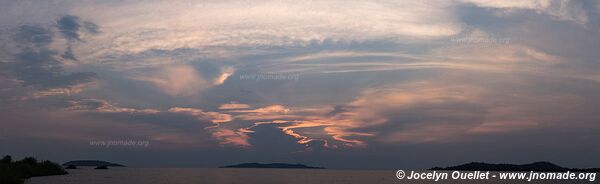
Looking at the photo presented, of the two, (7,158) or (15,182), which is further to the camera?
(7,158)

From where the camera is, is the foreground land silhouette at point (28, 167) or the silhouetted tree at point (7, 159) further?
the silhouetted tree at point (7, 159)

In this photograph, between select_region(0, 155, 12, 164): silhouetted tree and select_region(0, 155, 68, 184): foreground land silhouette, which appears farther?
select_region(0, 155, 12, 164): silhouetted tree

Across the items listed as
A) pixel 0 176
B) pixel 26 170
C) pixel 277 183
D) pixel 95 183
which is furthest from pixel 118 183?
pixel 0 176

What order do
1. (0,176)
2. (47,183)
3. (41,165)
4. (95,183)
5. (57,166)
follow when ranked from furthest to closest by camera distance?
(57,166)
(41,165)
(95,183)
(47,183)
(0,176)

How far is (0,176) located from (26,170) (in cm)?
5909

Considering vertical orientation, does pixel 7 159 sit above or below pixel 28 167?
above

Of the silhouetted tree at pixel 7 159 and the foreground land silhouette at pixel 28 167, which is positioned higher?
the silhouetted tree at pixel 7 159

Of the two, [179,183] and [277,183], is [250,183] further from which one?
[179,183]

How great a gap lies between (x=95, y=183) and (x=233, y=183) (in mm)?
34471

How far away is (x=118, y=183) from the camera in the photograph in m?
141

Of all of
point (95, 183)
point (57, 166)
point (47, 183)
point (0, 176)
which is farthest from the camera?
point (57, 166)

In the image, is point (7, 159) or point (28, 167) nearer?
point (7, 159)

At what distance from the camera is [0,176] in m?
91.2

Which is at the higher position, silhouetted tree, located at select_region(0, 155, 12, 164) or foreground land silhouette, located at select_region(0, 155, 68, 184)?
silhouetted tree, located at select_region(0, 155, 12, 164)
